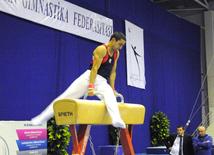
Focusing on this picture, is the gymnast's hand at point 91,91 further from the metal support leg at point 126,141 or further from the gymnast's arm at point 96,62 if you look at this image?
the metal support leg at point 126,141

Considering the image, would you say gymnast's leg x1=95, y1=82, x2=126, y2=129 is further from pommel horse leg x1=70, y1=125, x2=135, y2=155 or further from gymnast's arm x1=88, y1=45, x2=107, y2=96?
pommel horse leg x1=70, y1=125, x2=135, y2=155

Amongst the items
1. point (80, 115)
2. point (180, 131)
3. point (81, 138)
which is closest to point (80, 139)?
point (81, 138)

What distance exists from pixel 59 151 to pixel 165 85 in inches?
254

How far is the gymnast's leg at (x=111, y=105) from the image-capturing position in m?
3.79

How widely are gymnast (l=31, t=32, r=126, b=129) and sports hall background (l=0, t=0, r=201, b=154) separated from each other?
2.59 metres

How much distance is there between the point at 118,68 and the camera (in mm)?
9539

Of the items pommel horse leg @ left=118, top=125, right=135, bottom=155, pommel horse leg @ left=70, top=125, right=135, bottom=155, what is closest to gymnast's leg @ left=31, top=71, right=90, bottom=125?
pommel horse leg @ left=70, top=125, right=135, bottom=155

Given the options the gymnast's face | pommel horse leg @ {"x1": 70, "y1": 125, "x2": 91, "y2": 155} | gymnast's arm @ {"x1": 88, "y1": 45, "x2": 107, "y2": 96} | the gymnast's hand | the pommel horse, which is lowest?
the gymnast's face

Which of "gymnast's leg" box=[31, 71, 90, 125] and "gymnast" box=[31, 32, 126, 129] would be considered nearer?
"gymnast" box=[31, 32, 126, 129]

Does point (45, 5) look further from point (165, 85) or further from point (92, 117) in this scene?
point (165, 85)

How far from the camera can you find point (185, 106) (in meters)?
13.1

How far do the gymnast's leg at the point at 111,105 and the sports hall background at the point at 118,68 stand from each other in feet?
9.47

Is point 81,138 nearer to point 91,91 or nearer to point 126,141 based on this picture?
point 91,91

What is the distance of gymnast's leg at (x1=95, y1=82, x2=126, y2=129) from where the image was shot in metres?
3.79
